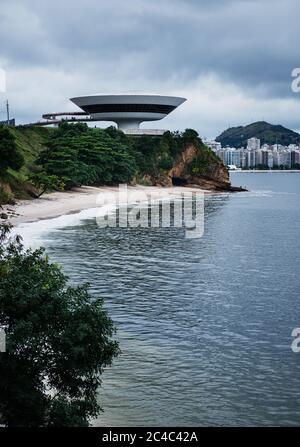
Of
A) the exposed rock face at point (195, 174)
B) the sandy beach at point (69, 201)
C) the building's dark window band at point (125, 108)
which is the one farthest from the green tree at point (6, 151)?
the building's dark window band at point (125, 108)

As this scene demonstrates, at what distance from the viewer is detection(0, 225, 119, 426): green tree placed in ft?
52.3

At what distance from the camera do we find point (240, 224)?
78812mm

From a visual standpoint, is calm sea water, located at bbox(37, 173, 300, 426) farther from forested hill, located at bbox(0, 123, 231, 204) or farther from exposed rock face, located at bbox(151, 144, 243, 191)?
exposed rock face, located at bbox(151, 144, 243, 191)

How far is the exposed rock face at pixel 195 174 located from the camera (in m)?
160

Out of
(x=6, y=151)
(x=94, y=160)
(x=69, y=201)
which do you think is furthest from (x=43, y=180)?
(x=94, y=160)

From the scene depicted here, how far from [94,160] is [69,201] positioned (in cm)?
2495

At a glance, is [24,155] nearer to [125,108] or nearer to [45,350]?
[125,108]

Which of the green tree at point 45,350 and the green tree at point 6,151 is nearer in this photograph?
the green tree at point 45,350

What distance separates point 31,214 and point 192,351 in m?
53.6

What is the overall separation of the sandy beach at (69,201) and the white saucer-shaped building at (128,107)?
1635 inches

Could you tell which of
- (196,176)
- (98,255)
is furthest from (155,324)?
(196,176)

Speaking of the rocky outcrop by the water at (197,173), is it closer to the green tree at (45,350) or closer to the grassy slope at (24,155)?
the grassy slope at (24,155)

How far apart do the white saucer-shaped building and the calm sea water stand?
389ft
